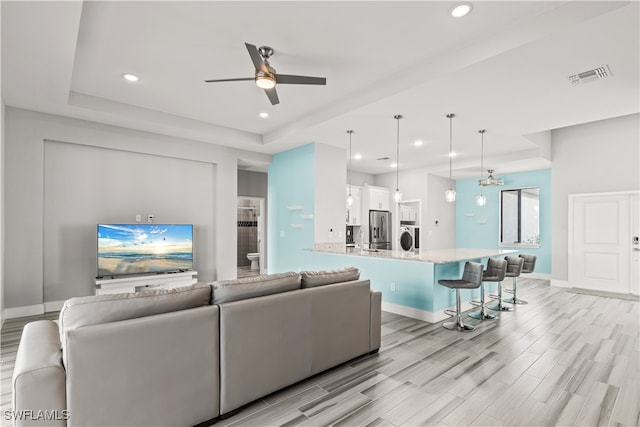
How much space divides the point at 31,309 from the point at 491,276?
259 inches

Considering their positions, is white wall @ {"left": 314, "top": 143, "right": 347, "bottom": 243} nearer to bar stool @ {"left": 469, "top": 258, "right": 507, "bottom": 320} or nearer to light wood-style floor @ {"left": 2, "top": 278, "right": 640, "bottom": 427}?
light wood-style floor @ {"left": 2, "top": 278, "right": 640, "bottom": 427}

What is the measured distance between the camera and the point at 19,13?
248cm

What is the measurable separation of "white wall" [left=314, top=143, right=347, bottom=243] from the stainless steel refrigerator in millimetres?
2066

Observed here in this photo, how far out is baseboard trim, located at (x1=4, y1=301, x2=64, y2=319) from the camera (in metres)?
4.46

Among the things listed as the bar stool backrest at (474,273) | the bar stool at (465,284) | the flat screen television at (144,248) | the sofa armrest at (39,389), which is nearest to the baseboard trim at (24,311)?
the flat screen television at (144,248)

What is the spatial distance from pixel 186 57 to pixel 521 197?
8.20 meters

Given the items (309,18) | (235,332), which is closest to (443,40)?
(309,18)

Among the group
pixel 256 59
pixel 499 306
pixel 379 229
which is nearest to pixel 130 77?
pixel 256 59

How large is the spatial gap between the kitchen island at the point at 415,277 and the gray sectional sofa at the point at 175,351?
1955mm

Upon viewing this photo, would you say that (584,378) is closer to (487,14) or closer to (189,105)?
(487,14)

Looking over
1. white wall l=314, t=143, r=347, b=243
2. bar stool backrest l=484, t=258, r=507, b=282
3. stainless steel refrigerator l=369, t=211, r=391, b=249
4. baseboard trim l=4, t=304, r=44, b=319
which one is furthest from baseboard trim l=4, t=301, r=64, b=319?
stainless steel refrigerator l=369, t=211, r=391, b=249

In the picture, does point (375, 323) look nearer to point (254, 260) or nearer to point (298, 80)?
point (298, 80)

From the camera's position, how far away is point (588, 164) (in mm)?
6422

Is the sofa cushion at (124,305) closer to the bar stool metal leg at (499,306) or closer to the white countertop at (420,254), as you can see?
the white countertop at (420,254)
